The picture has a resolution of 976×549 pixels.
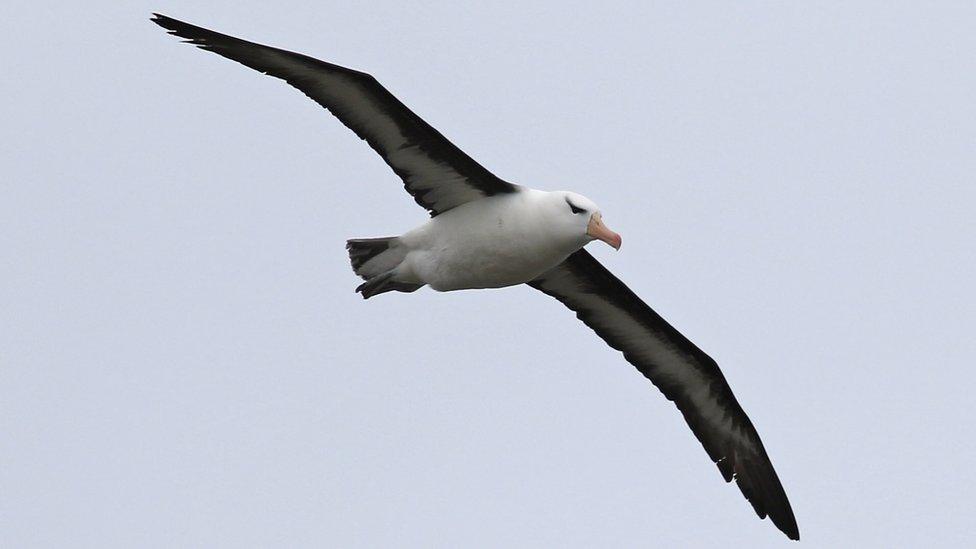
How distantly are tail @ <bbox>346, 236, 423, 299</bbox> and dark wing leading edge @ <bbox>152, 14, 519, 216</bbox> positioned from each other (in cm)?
48

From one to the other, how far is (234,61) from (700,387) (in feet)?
19.1

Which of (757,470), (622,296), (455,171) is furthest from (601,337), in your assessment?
(455,171)

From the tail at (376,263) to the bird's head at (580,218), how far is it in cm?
149

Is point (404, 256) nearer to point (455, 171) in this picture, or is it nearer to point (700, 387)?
point (455, 171)

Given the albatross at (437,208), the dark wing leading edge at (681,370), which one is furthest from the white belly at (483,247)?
the dark wing leading edge at (681,370)

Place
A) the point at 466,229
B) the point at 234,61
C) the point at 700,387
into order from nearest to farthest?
the point at 234,61 → the point at 466,229 → the point at 700,387

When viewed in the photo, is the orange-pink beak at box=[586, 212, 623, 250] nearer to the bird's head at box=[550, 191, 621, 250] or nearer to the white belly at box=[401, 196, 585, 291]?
the bird's head at box=[550, 191, 621, 250]

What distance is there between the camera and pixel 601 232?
12.9 meters

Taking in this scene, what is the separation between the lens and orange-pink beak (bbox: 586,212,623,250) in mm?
12781

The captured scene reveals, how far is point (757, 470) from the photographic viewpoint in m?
16.0

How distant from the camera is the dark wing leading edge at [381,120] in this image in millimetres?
12352

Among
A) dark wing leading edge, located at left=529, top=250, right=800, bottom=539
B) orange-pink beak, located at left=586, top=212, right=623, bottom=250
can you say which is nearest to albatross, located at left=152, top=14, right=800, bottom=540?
orange-pink beak, located at left=586, top=212, right=623, bottom=250

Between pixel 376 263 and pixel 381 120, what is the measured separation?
1394 millimetres

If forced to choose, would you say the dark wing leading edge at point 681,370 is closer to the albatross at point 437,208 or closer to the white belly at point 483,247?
the albatross at point 437,208
